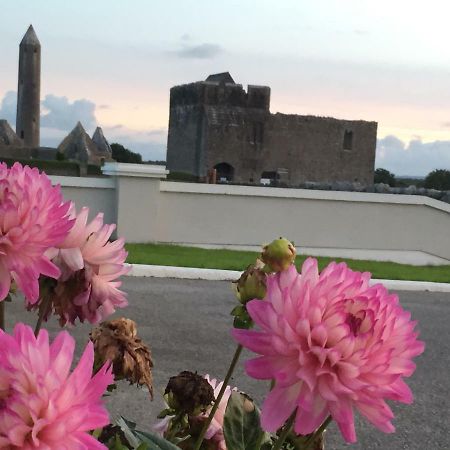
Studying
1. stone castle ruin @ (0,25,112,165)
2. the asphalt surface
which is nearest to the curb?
the asphalt surface

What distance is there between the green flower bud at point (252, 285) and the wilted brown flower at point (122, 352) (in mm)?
145

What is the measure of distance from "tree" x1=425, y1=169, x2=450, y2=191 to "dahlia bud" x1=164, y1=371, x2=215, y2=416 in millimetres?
27356

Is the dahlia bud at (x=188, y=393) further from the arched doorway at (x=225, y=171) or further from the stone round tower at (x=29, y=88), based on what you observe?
the stone round tower at (x=29, y=88)

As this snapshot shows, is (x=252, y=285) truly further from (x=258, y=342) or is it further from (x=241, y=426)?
(x=258, y=342)

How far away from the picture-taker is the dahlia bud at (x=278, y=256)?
884mm

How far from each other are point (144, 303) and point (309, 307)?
21.7 ft

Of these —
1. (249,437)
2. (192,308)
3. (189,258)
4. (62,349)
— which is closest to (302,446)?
(249,437)

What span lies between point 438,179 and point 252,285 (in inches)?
1122

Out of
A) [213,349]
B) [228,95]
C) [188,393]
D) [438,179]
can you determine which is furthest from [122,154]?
[188,393]

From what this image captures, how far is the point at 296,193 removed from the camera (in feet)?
38.8

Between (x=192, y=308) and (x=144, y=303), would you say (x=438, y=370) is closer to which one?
(x=192, y=308)

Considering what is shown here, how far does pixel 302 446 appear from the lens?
33.3 inches

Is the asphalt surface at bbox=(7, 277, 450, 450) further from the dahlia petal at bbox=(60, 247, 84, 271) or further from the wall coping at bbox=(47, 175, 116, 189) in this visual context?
the dahlia petal at bbox=(60, 247, 84, 271)

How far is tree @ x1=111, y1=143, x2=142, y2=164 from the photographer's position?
1718 inches
